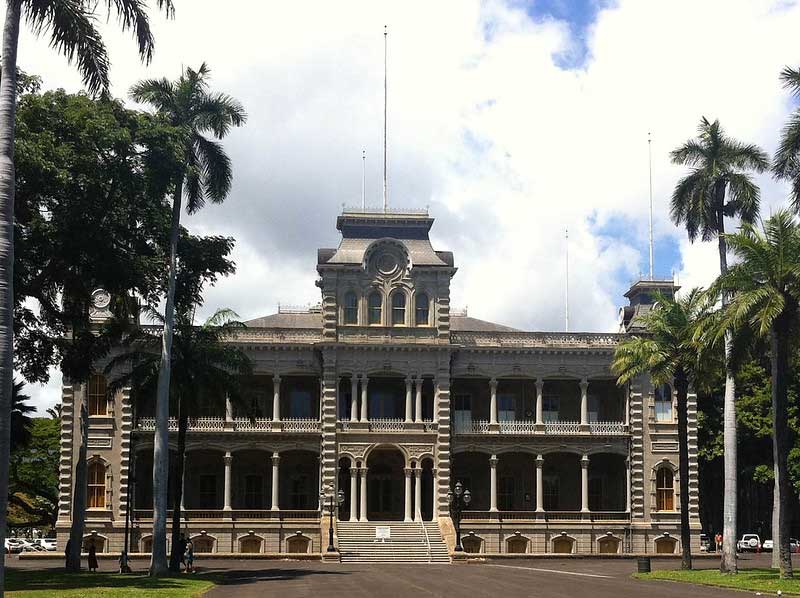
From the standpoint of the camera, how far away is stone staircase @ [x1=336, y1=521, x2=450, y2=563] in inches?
2499

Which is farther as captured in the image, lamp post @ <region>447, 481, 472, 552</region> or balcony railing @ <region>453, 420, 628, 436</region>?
balcony railing @ <region>453, 420, 628, 436</region>

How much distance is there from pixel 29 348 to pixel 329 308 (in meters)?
27.7

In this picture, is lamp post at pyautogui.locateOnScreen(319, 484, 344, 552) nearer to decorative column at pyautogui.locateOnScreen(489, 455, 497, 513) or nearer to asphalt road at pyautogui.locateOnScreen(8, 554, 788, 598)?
asphalt road at pyautogui.locateOnScreen(8, 554, 788, 598)

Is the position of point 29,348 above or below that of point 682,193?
below

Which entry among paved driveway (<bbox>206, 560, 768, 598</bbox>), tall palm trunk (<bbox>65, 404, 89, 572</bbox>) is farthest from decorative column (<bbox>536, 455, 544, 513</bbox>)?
tall palm trunk (<bbox>65, 404, 89, 572</bbox>)

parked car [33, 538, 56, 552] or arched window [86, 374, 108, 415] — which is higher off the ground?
arched window [86, 374, 108, 415]

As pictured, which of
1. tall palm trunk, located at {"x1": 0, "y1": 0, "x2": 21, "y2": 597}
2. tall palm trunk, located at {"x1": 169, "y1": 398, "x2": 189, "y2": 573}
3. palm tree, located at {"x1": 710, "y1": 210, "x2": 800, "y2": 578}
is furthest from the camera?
tall palm trunk, located at {"x1": 169, "y1": 398, "x2": 189, "y2": 573}

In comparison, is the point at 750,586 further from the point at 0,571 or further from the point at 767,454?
the point at 767,454

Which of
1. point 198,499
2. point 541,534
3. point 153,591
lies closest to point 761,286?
point 153,591

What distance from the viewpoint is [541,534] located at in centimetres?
6994

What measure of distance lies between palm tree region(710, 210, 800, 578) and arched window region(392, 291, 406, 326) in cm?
3016

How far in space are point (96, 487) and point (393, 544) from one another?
1692 centimetres

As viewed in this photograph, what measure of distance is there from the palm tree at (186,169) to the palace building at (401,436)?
19.3 metres

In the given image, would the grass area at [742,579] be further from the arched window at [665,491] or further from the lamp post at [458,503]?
the arched window at [665,491]
